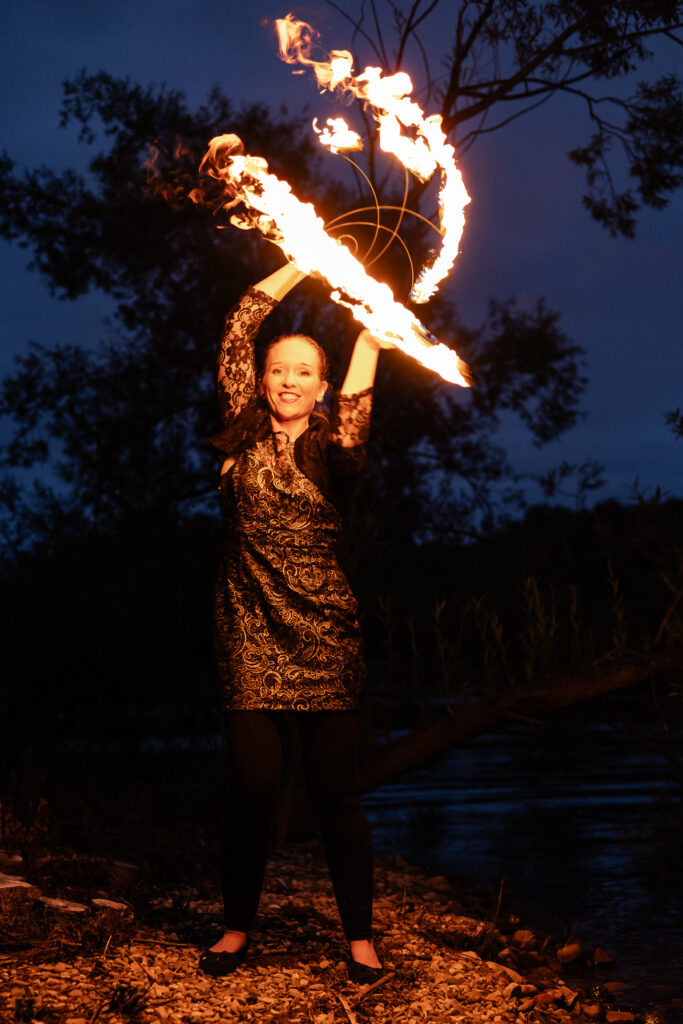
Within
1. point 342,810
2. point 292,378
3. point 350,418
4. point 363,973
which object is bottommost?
point 363,973

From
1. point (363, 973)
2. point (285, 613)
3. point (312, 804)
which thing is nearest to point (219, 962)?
point (363, 973)

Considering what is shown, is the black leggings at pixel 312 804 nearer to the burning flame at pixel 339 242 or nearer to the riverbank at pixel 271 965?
the riverbank at pixel 271 965

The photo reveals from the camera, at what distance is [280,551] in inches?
177

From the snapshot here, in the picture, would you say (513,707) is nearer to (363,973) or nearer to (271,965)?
(271,965)

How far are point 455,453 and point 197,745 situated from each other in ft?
20.6

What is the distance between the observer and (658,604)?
1908cm

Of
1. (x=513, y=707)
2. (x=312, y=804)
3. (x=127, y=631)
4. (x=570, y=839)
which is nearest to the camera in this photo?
(x=312, y=804)

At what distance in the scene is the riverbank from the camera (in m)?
4.26

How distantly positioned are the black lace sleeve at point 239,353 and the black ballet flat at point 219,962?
2068 mm

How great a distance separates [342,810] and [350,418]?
1.50m

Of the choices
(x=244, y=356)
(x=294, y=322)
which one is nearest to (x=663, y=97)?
(x=294, y=322)

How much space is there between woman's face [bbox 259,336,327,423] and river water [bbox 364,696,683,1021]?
2990 mm

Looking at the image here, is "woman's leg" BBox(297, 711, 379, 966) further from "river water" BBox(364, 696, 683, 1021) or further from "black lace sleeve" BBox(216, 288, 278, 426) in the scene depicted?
"river water" BBox(364, 696, 683, 1021)

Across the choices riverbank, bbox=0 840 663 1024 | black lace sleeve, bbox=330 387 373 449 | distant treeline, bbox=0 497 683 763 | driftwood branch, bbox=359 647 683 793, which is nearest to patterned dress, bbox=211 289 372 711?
black lace sleeve, bbox=330 387 373 449
